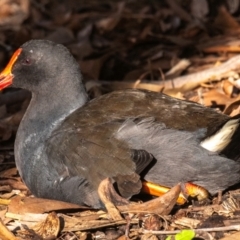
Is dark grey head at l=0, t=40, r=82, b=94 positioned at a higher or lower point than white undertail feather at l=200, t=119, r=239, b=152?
higher

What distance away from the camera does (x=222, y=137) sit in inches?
213

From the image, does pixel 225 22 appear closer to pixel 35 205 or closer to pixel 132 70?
pixel 132 70

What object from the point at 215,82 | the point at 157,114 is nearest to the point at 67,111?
the point at 157,114

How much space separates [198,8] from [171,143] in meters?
4.98

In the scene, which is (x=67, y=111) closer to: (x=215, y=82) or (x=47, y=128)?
(x=47, y=128)

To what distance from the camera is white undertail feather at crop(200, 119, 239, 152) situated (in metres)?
5.39

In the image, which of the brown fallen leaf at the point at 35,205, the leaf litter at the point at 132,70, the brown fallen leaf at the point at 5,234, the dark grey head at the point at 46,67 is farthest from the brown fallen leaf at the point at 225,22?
the brown fallen leaf at the point at 5,234

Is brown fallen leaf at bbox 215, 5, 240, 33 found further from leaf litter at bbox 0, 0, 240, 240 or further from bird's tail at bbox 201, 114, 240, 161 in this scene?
bird's tail at bbox 201, 114, 240, 161

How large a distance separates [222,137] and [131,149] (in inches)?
25.3

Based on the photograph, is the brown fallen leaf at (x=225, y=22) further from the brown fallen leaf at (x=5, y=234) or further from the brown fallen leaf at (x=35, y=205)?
the brown fallen leaf at (x=5, y=234)

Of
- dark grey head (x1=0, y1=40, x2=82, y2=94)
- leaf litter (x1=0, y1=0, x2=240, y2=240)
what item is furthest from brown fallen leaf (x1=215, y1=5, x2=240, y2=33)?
dark grey head (x1=0, y1=40, x2=82, y2=94)

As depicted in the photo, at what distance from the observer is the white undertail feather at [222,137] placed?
17.7 ft

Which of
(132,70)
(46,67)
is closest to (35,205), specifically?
(46,67)

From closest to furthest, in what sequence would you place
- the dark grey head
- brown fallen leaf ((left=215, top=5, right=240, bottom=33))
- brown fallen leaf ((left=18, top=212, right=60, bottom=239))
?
brown fallen leaf ((left=18, top=212, right=60, bottom=239)) < the dark grey head < brown fallen leaf ((left=215, top=5, right=240, bottom=33))
